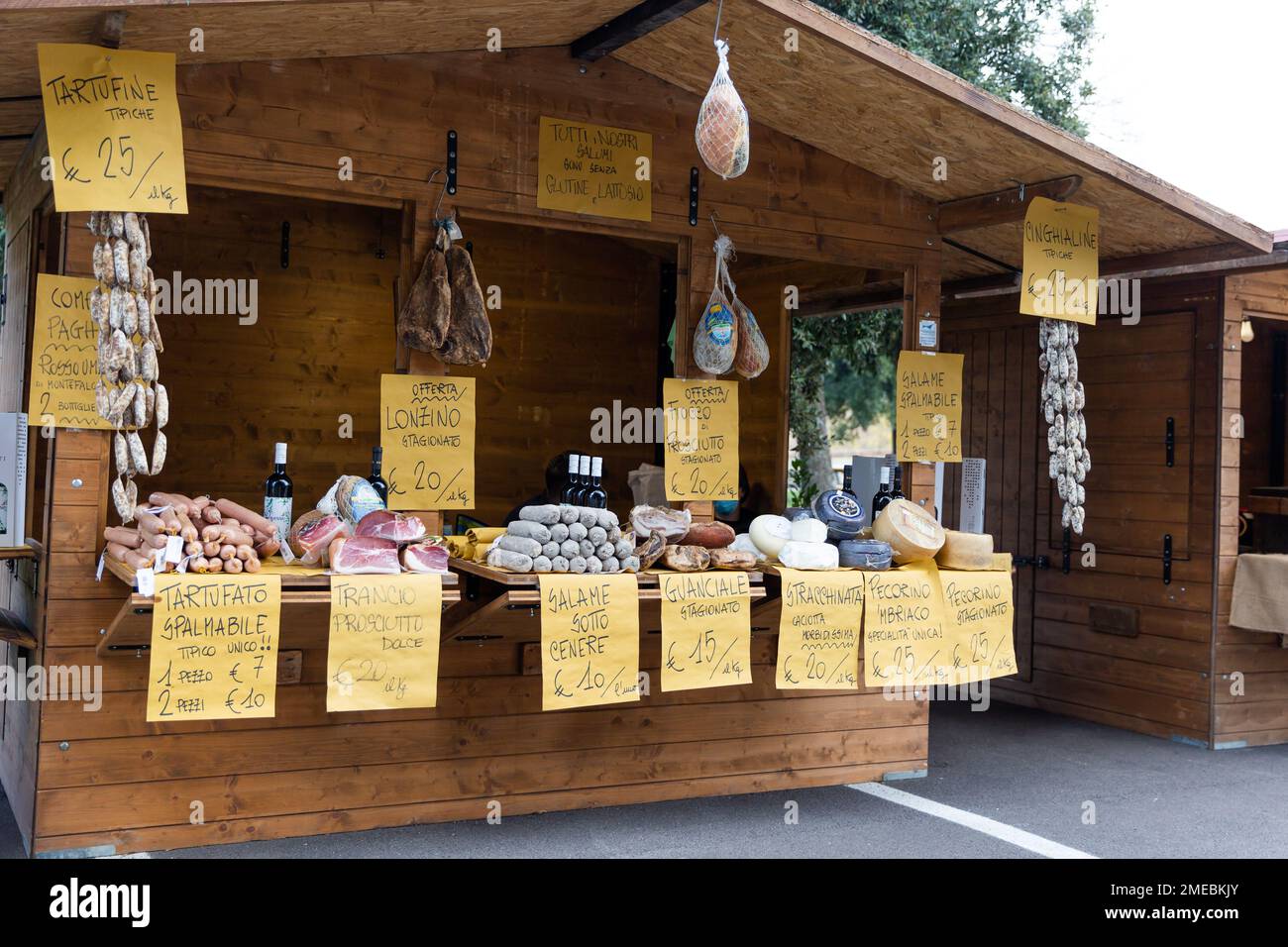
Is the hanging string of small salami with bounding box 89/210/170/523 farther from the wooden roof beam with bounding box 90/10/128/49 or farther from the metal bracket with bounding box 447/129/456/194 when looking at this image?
the metal bracket with bounding box 447/129/456/194

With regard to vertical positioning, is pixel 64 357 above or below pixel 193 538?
above

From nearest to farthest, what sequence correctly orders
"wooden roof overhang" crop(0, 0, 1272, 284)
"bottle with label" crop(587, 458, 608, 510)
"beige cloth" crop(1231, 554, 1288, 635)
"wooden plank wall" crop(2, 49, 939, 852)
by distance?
"wooden roof overhang" crop(0, 0, 1272, 284), "wooden plank wall" crop(2, 49, 939, 852), "bottle with label" crop(587, 458, 608, 510), "beige cloth" crop(1231, 554, 1288, 635)

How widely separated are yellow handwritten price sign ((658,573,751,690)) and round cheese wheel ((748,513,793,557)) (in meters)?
0.33

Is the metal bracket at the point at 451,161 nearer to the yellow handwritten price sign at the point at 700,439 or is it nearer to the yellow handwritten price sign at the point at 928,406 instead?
the yellow handwritten price sign at the point at 700,439

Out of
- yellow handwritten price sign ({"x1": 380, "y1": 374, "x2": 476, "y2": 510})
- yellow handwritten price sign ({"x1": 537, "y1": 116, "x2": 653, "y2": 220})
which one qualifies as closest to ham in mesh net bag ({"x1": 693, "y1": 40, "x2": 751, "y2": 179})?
yellow handwritten price sign ({"x1": 537, "y1": 116, "x2": 653, "y2": 220})

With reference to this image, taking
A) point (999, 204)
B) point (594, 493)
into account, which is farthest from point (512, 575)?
point (999, 204)

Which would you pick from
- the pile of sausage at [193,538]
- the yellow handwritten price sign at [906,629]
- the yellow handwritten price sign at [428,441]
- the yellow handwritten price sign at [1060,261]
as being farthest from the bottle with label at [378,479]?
the yellow handwritten price sign at [1060,261]

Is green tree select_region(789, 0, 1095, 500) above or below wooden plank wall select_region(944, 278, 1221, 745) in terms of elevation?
above

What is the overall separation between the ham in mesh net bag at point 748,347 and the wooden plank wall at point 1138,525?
3117mm

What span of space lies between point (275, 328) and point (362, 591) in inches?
153

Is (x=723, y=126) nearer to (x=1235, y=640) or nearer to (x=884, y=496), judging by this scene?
(x=884, y=496)

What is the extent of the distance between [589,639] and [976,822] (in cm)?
204

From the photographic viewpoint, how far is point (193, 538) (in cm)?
369

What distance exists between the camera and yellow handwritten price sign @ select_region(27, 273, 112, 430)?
397 cm
